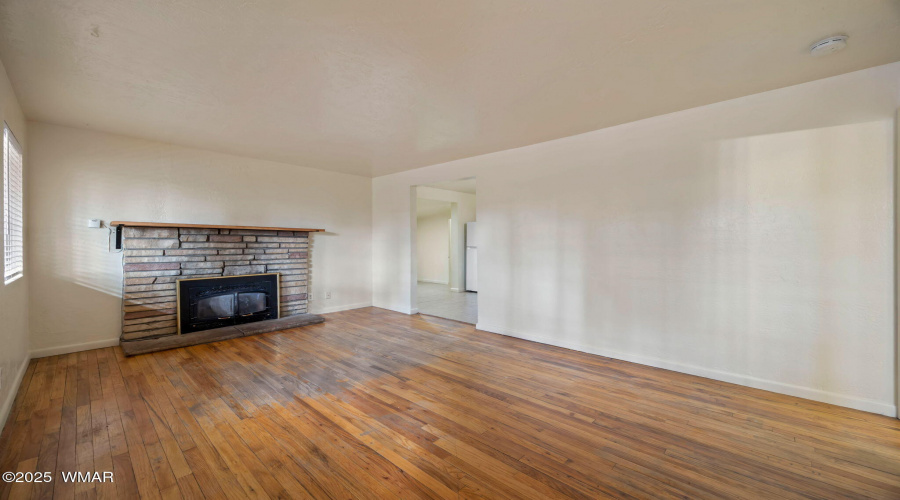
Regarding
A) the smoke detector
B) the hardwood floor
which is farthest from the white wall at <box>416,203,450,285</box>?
the smoke detector

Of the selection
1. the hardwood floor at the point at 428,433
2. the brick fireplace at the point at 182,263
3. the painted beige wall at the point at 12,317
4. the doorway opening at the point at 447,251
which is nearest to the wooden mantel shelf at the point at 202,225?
the brick fireplace at the point at 182,263

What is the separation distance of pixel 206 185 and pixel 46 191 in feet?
4.64

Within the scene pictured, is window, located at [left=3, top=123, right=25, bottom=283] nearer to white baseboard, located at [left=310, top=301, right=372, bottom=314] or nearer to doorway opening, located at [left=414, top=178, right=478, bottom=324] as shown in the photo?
white baseboard, located at [left=310, top=301, right=372, bottom=314]

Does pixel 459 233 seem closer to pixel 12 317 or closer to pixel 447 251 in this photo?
pixel 447 251

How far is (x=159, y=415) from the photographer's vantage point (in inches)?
92.8

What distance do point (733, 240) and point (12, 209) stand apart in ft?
19.8

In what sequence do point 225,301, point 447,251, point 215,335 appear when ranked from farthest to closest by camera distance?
point 447,251 → point 225,301 → point 215,335

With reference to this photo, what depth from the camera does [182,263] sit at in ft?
14.2

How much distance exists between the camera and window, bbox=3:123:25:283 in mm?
2477

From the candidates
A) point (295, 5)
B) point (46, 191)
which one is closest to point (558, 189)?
point (295, 5)

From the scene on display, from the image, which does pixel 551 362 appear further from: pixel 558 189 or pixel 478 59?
pixel 478 59

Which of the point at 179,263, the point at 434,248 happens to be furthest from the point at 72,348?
the point at 434,248

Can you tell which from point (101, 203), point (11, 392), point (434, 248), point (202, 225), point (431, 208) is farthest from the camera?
point (434, 248)

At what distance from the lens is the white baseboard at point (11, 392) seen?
2193 millimetres
